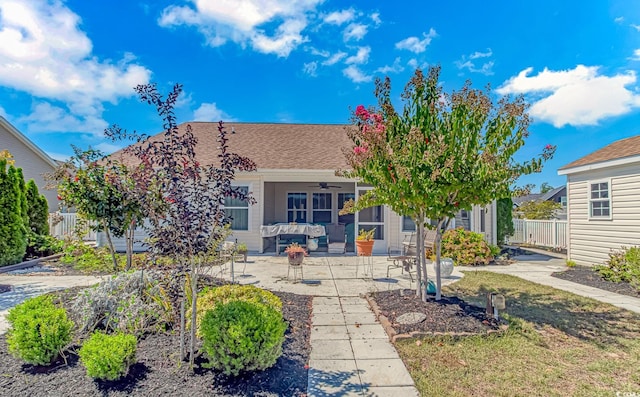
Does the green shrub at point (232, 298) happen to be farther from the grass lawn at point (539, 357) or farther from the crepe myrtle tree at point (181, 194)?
the grass lawn at point (539, 357)

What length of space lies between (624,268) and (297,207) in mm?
10770

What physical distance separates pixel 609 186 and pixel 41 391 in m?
11.9

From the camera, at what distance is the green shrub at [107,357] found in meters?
2.55

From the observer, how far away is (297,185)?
45.6 ft

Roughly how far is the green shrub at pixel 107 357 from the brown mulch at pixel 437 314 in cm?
293

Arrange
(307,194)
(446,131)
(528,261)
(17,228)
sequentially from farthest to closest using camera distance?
1. (307,194)
2. (528,261)
3. (17,228)
4. (446,131)

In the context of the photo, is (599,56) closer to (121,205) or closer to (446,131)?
(446,131)

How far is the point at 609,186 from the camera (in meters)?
8.40

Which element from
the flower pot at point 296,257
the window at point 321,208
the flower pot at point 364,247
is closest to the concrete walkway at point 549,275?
the flower pot at point 364,247

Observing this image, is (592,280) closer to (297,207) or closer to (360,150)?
(360,150)

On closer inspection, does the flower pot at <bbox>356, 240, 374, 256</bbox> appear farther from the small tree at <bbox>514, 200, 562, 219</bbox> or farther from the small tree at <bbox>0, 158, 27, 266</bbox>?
the small tree at <bbox>514, 200, 562, 219</bbox>

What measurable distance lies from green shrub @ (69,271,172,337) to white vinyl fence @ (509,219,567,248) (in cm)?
1462

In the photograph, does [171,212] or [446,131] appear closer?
[171,212]

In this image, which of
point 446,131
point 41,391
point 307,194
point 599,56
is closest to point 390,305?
point 446,131
